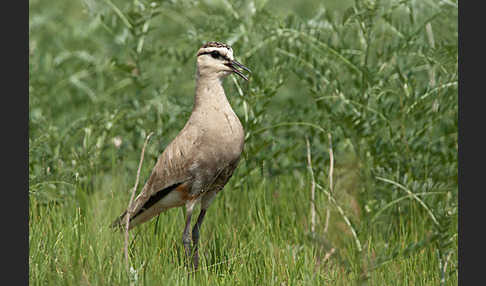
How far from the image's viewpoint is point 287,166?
7375 mm

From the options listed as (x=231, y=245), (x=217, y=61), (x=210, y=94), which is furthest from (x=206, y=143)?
(x=231, y=245)

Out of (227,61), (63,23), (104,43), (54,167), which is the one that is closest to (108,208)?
(54,167)

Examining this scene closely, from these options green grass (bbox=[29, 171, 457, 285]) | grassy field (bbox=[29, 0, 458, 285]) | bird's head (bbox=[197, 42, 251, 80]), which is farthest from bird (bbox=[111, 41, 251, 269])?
grassy field (bbox=[29, 0, 458, 285])

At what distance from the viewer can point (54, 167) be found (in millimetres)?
6797

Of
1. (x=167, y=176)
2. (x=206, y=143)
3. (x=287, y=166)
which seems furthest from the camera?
(x=287, y=166)

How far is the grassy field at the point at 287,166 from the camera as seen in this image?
217 inches

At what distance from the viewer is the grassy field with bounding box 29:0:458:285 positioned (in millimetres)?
5520

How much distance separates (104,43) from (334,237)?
544 centimetres

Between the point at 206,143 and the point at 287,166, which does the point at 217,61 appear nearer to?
the point at 206,143

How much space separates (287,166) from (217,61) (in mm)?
2144

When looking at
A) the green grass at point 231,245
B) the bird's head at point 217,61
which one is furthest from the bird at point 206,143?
the green grass at point 231,245

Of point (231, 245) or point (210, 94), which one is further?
point (231, 245)

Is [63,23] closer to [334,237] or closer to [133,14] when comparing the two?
[133,14]

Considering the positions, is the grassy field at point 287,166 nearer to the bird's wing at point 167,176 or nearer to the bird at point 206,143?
the bird's wing at point 167,176
